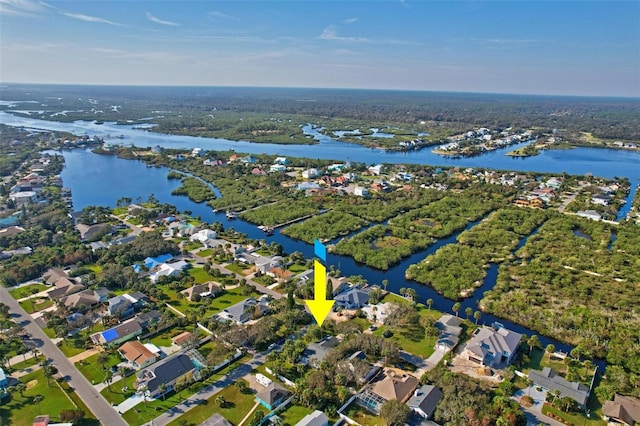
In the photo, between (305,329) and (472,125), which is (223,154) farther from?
(472,125)

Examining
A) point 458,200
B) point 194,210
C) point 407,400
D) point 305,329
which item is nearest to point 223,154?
point 194,210

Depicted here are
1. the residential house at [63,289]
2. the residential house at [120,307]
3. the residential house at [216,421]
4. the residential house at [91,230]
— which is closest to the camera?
the residential house at [216,421]

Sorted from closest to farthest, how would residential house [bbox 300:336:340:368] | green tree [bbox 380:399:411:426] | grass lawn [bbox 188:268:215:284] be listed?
green tree [bbox 380:399:411:426]
residential house [bbox 300:336:340:368]
grass lawn [bbox 188:268:215:284]

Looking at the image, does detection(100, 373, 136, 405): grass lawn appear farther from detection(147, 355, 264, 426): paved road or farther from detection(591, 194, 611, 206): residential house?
detection(591, 194, 611, 206): residential house

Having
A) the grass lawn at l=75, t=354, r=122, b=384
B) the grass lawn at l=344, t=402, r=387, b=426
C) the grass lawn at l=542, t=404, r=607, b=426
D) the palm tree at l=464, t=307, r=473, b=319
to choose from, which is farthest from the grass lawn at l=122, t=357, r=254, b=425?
the palm tree at l=464, t=307, r=473, b=319

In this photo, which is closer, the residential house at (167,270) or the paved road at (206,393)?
the paved road at (206,393)

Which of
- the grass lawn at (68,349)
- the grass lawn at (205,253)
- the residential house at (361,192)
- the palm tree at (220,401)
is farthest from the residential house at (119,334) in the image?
the residential house at (361,192)

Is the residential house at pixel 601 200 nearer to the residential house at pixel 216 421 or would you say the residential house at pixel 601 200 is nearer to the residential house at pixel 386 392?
the residential house at pixel 386 392
